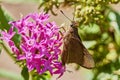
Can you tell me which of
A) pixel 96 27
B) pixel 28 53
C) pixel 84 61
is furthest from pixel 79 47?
pixel 96 27

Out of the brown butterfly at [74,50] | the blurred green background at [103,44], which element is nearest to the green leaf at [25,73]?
the brown butterfly at [74,50]

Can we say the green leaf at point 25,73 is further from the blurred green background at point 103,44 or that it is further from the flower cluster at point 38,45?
the blurred green background at point 103,44

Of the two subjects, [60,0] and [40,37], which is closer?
[40,37]

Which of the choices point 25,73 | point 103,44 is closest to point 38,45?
point 25,73

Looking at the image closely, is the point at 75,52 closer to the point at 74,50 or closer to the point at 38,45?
the point at 74,50

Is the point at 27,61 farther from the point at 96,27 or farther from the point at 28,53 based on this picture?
the point at 96,27

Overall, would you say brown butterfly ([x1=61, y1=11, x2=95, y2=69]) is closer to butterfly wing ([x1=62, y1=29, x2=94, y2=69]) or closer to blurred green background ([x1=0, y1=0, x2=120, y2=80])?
butterfly wing ([x1=62, y1=29, x2=94, y2=69])
